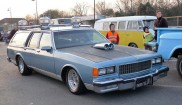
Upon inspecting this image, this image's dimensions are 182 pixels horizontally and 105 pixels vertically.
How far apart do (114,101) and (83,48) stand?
5.39 ft

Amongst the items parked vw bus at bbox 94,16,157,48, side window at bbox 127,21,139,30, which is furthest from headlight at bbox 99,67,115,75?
side window at bbox 127,21,139,30

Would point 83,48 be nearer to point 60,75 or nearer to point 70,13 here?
point 60,75

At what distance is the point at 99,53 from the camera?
5871mm

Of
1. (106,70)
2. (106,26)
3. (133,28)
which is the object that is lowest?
(106,70)

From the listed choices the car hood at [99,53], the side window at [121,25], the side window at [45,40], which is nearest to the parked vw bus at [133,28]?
the side window at [121,25]

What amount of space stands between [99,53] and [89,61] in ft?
1.85

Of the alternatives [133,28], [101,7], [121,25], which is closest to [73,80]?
[133,28]

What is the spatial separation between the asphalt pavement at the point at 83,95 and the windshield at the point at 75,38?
3.66 ft

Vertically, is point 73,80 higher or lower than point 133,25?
lower

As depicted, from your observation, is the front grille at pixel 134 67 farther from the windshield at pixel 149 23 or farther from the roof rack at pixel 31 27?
the windshield at pixel 149 23

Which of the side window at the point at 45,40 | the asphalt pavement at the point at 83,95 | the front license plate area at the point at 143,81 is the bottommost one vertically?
the asphalt pavement at the point at 83,95

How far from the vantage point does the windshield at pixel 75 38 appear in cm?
680

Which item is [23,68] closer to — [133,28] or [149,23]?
[133,28]

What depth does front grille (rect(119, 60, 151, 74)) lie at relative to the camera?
17.8ft
